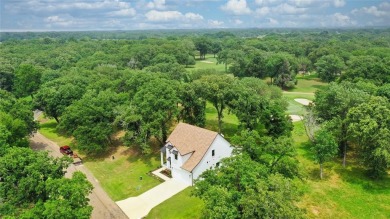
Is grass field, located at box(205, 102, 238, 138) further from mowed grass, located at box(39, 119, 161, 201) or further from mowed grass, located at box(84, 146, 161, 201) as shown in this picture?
mowed grass, located at box(84, 146, 161, 201)

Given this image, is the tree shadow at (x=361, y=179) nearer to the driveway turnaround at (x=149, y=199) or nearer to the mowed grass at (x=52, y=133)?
the driveway turnaround at (x=149, y=199)

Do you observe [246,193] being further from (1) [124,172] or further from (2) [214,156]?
(1) [124,172]

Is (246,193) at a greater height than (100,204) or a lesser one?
greater

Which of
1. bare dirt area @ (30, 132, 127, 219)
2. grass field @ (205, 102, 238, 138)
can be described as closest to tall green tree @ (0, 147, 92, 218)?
bare dirt area @ (30, 132, 127, 219)

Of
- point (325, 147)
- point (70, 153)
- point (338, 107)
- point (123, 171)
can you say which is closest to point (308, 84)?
point (338, 107)

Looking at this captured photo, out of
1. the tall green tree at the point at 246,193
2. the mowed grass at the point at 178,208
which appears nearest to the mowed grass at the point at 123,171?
the mowed grass at the point at 178,208

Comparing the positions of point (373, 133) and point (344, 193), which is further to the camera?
point (373, 133)
